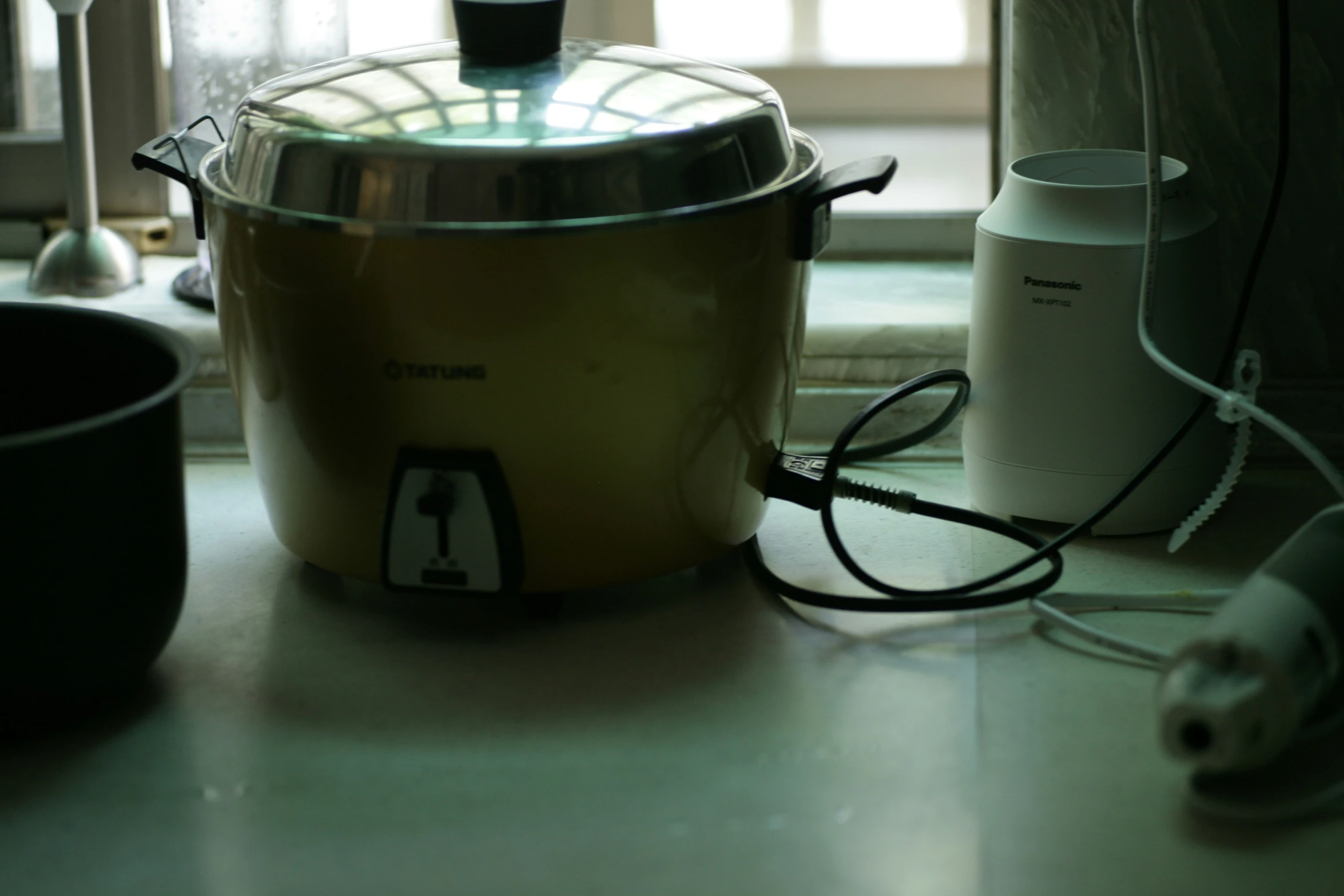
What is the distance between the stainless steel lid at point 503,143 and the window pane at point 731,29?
4.67ft

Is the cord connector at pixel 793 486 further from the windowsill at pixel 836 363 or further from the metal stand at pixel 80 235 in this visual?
the metal stand at pixel 80 235

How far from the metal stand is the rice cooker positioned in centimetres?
34

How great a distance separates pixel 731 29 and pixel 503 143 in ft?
5.13

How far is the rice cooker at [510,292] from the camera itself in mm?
664

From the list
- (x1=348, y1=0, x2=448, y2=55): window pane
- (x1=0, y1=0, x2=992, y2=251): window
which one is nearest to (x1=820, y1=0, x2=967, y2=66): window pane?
(x1=0, y1=0, x2=992, y2=251): window

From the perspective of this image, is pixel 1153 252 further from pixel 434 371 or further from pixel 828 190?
pixel 434 371

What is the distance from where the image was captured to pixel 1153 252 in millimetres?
777

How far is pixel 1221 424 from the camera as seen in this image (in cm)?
87

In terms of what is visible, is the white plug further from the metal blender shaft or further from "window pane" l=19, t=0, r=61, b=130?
"window pane" l=19, t=0, r=61, b=130

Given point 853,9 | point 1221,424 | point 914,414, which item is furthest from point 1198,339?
point 853,9

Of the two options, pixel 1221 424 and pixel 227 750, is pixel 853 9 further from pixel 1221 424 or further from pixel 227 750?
pixel 227 750

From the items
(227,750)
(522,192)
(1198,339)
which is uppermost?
(522,192)

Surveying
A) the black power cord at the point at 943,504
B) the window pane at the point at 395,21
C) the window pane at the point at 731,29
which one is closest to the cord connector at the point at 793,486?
the black power cord at the point at 943,504

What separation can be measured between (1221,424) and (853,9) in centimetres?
142
